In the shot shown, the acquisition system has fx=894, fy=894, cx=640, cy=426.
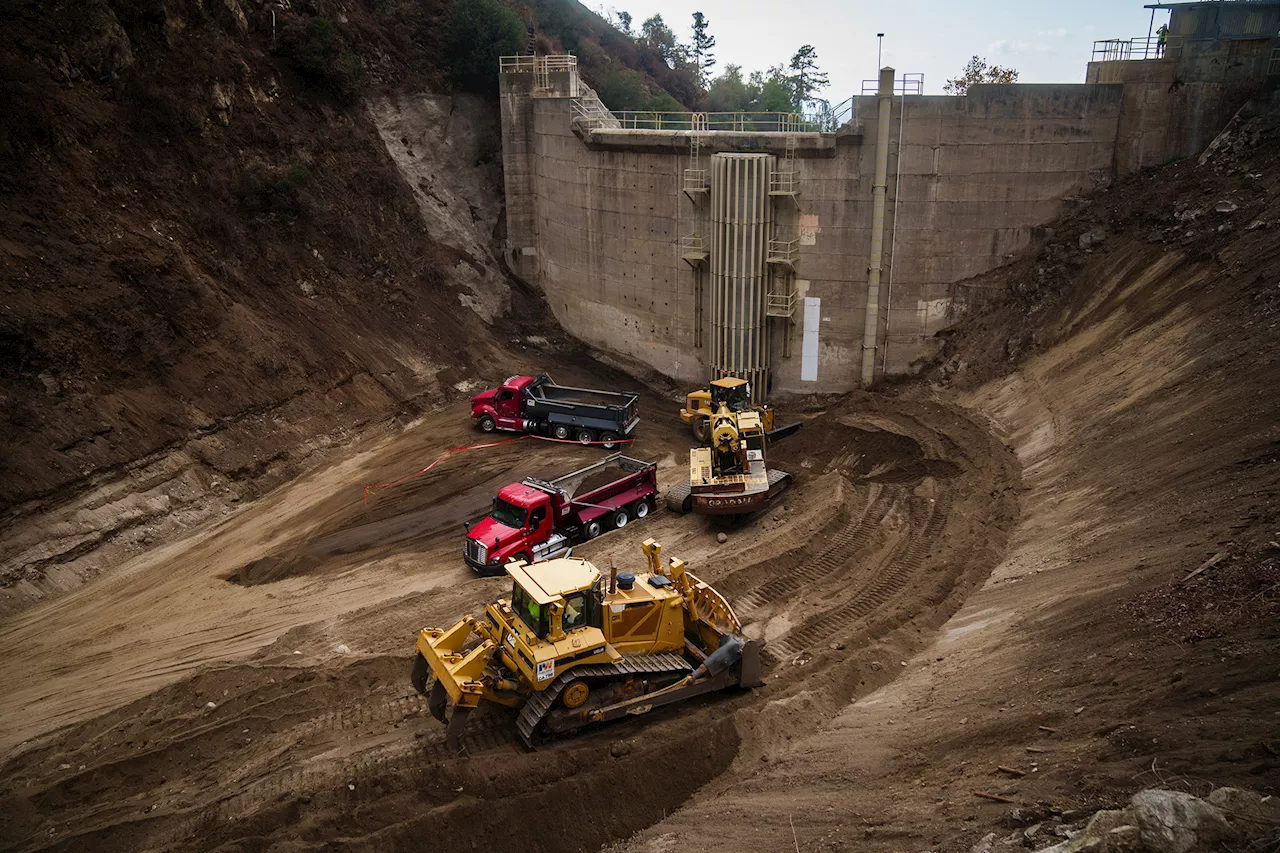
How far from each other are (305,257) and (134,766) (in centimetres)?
1885

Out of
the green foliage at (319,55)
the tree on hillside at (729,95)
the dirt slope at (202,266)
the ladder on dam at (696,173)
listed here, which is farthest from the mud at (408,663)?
the tree on hillside at (729,95)

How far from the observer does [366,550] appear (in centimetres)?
1944

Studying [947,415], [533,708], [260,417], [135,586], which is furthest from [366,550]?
[947,415]

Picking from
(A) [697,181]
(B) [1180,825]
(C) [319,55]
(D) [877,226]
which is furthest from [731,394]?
(C) [319,55]

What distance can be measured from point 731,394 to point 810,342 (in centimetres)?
468

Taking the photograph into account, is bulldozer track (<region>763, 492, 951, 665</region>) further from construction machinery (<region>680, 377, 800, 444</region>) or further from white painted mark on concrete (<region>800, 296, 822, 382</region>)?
white painted mark on concrete (<region>800, 296, 822, 382</region>)

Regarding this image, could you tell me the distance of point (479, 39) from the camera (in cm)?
3447

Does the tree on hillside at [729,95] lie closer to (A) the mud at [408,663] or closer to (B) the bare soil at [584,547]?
(B) the bare soil at [584,547]

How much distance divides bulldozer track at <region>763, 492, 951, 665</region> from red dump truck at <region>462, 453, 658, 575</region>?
5711mm

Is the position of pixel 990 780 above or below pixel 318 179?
below

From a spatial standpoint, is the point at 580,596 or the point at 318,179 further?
the point at 318,179

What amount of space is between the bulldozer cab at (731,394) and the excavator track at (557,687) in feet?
38.8

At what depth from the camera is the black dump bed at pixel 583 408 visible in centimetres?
2466

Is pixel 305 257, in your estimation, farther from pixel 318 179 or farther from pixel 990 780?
pixel 990 780
